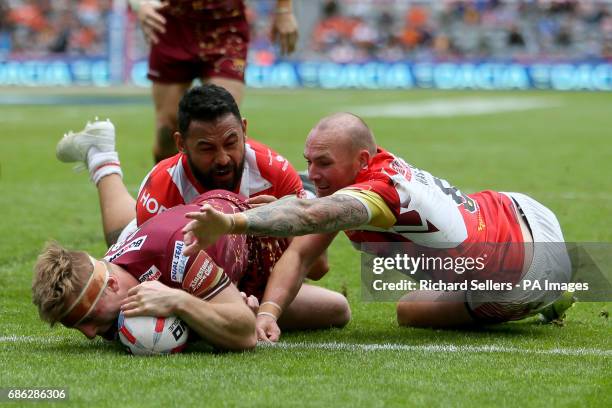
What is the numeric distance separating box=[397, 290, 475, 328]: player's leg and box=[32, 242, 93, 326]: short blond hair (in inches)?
74.2

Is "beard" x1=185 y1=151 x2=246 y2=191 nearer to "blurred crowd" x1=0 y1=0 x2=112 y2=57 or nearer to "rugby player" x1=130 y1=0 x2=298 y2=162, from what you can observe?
"rugby player" x1=130 y1=0 x2=298 y2=162

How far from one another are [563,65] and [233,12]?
82.2 feet

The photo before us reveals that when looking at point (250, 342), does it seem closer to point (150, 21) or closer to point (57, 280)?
point (57, 280)

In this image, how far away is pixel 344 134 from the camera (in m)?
5.43

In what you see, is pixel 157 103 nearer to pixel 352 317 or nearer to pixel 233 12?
pixel 233 12

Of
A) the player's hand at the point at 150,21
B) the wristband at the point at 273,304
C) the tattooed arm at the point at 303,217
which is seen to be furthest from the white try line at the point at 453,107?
the tattooed arm at the point at 303,217

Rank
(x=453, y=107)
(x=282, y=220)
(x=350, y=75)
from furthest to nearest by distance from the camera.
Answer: (x=350, y=75)
(x=453, y=107)
(x=282, y=220)

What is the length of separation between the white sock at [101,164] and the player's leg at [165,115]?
41.6 inches

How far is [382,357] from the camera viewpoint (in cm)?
512

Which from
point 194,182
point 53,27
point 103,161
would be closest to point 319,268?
point 194,182

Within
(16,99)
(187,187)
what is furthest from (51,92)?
(187,187)

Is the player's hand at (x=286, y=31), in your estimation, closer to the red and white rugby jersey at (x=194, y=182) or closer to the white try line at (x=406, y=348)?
the red and white rugby jersey at (x=194, y=182)

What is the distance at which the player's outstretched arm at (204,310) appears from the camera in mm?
4949

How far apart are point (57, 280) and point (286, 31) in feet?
13.8
